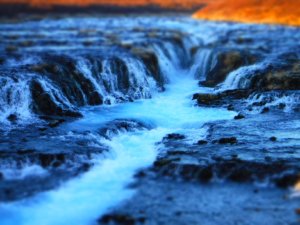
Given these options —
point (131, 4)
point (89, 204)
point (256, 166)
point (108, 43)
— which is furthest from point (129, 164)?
point (131, 4)

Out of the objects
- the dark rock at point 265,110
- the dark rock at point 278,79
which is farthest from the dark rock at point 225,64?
Result: the dark rock at point 265,110

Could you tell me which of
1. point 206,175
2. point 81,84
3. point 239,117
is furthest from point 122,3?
point 206,175

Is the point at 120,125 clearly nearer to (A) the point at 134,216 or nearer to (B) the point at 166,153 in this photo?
(B) the point at 166,153

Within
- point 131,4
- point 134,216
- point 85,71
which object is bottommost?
point 134,216

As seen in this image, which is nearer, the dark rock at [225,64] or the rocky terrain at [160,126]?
the rocky terrain at [160,126]

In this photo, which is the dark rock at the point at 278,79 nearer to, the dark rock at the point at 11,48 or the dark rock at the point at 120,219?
the dark rock at the point at 120,219

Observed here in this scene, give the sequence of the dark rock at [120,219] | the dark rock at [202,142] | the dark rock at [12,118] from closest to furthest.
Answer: the dark rock at [120,219] → the dark rock at [202,142] → the dark rock at [12,118]

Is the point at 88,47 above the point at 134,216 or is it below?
above

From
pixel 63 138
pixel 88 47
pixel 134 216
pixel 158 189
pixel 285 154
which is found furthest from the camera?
pixel 88 47

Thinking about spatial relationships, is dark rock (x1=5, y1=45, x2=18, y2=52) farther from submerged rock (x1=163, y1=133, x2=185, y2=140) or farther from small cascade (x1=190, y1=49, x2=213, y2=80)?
submerged rock (x1=163, y1=133, x2=185, y2=140)
